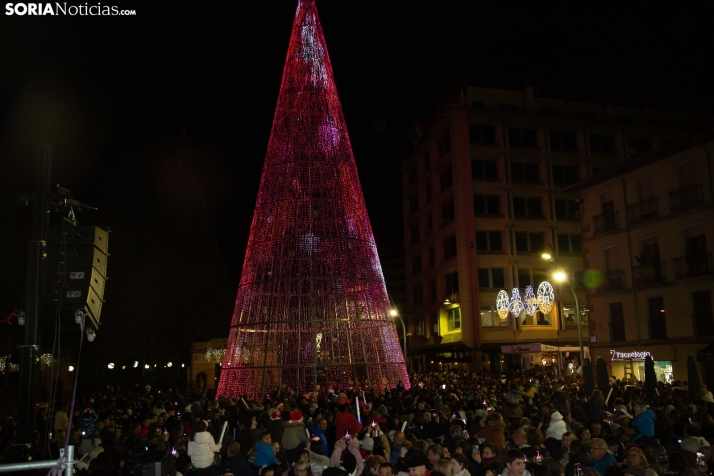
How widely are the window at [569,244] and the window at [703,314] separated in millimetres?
18821

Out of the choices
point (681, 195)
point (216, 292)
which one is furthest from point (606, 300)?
point (216, 292)

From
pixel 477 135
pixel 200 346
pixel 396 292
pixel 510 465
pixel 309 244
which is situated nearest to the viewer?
pixel 510 465

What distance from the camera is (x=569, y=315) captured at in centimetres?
4512

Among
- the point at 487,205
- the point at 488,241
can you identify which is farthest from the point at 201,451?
the point at 487,205

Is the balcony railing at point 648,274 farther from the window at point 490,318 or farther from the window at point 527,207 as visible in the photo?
the window at point 527,207

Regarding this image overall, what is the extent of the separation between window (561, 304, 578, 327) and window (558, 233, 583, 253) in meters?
4.03

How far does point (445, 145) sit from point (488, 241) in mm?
8037

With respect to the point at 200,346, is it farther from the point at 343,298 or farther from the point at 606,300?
the point at 606,300

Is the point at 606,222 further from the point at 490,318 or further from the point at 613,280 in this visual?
the point at 490,318

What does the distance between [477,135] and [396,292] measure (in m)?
60.0

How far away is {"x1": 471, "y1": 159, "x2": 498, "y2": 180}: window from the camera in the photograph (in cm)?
4519

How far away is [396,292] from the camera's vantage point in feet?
339

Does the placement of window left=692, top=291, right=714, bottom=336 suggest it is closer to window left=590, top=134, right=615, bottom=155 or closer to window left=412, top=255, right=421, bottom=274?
window left=590, top=134, right=615, bottom=155

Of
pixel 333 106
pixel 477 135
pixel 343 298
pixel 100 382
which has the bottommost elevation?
pixel 100 382
